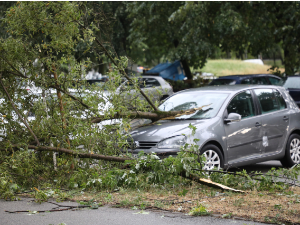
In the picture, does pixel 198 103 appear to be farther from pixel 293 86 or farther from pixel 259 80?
pixel 259 80

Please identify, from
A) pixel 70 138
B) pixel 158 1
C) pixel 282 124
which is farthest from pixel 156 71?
pixel 70 138

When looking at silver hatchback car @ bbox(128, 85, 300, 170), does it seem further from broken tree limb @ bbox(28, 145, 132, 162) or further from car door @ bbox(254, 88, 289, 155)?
broken tree limb @ bbox(28, 145, 132, 162)

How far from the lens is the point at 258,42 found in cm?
2277

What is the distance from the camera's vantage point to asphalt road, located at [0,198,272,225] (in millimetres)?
4348

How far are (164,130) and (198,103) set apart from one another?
1.22 metres

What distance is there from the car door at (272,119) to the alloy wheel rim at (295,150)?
0.42 metres

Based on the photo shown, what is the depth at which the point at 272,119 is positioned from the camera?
8.17m

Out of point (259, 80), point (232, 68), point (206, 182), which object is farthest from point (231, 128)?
point (232, 68)

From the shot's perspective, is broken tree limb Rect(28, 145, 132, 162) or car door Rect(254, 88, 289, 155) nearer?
broken tree limb Rect(28, 145, 132, 162)

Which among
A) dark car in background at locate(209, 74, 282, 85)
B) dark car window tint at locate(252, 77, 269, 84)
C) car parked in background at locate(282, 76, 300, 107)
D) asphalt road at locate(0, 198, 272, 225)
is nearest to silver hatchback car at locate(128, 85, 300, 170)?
asphalt road at locate(0, 198, 272, 225)

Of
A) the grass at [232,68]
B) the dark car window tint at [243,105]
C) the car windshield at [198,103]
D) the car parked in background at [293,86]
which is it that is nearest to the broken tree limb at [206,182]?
the car windshield at [198,103]

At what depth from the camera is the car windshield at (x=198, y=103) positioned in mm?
7512

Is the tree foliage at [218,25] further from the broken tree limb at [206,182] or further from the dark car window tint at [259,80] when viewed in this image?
the broken tree limb at [206,182]

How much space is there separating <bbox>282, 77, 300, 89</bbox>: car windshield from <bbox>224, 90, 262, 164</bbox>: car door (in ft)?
27.1
